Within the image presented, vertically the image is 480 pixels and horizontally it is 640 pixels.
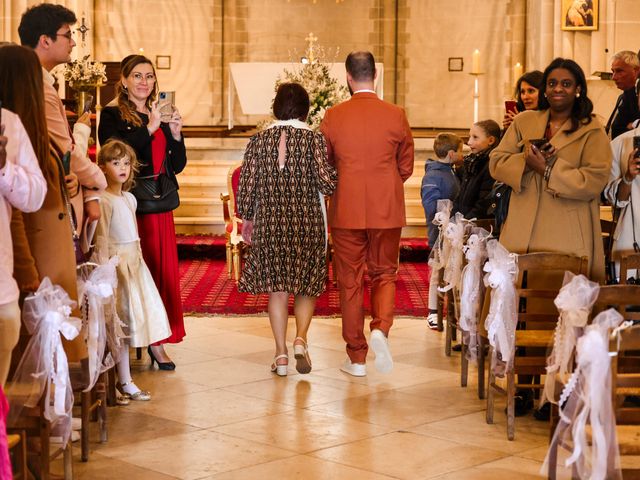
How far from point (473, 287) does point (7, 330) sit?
274 cm

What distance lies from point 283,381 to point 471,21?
12090 mm

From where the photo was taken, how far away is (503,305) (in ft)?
17.4

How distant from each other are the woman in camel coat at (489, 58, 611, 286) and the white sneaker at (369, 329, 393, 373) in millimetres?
952

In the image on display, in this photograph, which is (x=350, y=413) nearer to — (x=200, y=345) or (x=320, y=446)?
(x=320, y=446)

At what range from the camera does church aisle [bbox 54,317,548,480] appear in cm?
486

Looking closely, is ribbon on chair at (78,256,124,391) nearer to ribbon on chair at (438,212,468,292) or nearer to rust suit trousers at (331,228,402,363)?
rust suit trousers at (331,228,402,363)

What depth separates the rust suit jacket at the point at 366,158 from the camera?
261 inches

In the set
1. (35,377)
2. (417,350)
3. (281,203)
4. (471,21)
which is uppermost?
(471,21)

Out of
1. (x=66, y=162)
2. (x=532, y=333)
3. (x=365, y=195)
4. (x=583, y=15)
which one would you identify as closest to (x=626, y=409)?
(x=532, y=333)

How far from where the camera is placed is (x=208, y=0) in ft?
59.0

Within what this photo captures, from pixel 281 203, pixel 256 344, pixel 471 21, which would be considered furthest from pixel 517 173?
pixel 471 21

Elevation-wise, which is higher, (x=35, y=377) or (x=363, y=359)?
(x=35, y=377)

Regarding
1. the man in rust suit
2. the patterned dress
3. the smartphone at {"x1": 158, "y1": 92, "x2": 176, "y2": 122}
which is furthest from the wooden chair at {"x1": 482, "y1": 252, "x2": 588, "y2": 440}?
the smartphone at {"x1": 158, "y1": 92, "x2": 176, "y2": 122}

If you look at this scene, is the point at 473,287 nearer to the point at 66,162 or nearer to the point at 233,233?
the point at 66,162
